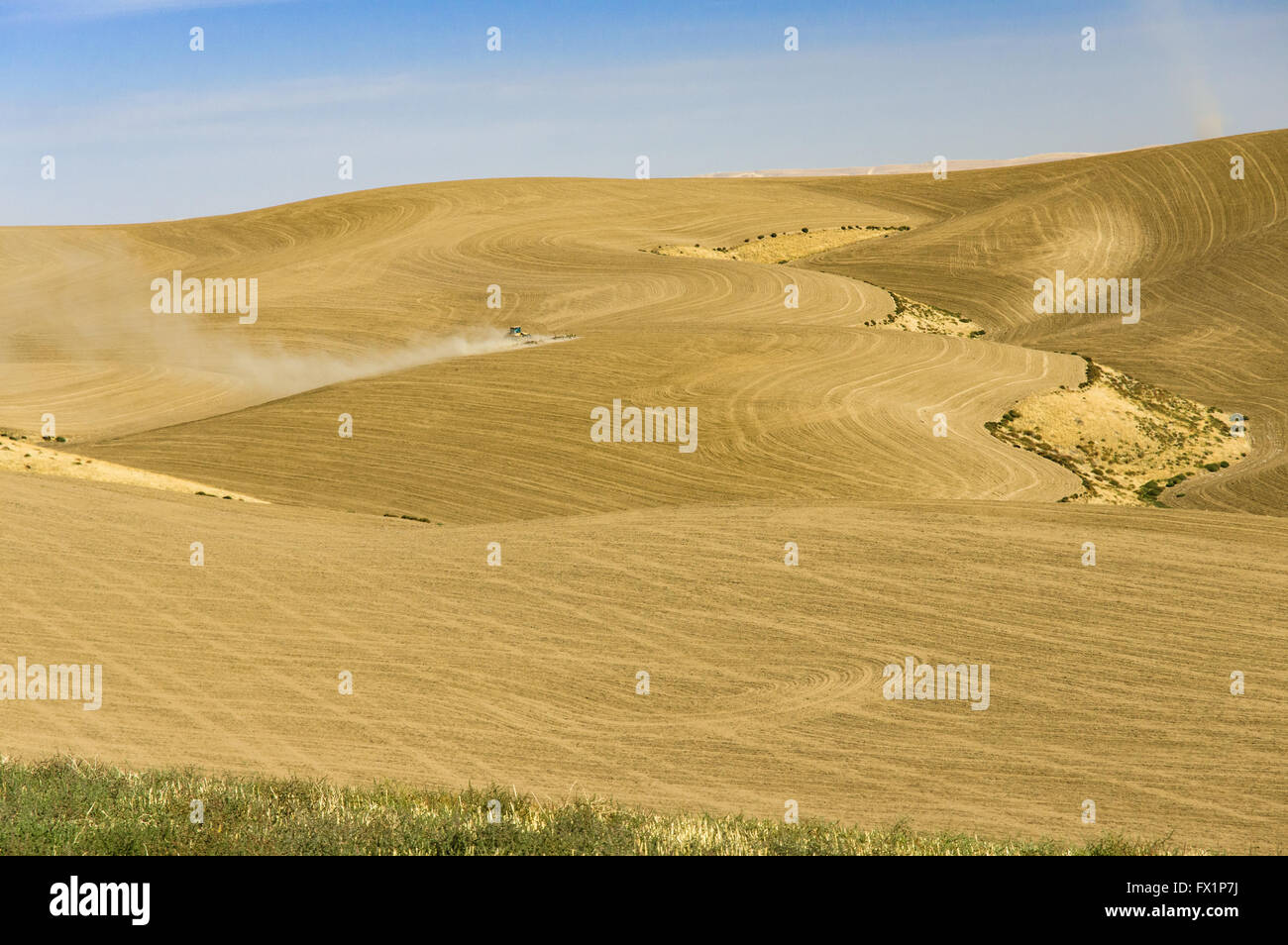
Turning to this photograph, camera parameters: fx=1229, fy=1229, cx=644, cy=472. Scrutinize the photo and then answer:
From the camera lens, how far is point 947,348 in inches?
1964

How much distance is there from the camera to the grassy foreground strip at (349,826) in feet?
32.8

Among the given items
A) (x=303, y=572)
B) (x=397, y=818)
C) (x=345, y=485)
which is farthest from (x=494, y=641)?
(x=345, y=485)

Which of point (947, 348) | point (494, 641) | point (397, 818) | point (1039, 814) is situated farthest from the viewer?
point (947, 348)

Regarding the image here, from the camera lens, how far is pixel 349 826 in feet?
34.9

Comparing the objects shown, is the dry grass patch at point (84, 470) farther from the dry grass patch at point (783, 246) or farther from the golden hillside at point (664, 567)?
the dry grass patch at point (783, 246)

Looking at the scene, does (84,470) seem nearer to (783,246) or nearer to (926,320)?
(926,320)

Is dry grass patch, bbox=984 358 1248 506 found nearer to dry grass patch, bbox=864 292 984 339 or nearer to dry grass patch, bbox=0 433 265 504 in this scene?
dry grass patch, bbox=864 292 984 339

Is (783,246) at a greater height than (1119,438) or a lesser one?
greater

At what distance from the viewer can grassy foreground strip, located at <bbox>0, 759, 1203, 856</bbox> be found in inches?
394

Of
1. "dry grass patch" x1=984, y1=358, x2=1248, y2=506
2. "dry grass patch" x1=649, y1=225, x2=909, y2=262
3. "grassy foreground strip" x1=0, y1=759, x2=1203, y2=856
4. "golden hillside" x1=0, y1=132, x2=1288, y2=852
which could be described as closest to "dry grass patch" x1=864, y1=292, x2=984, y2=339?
"golden hillside" x1=0, y1=132, x2=1288, y2=852

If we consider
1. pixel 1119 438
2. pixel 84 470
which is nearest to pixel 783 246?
pixel 1119 438
